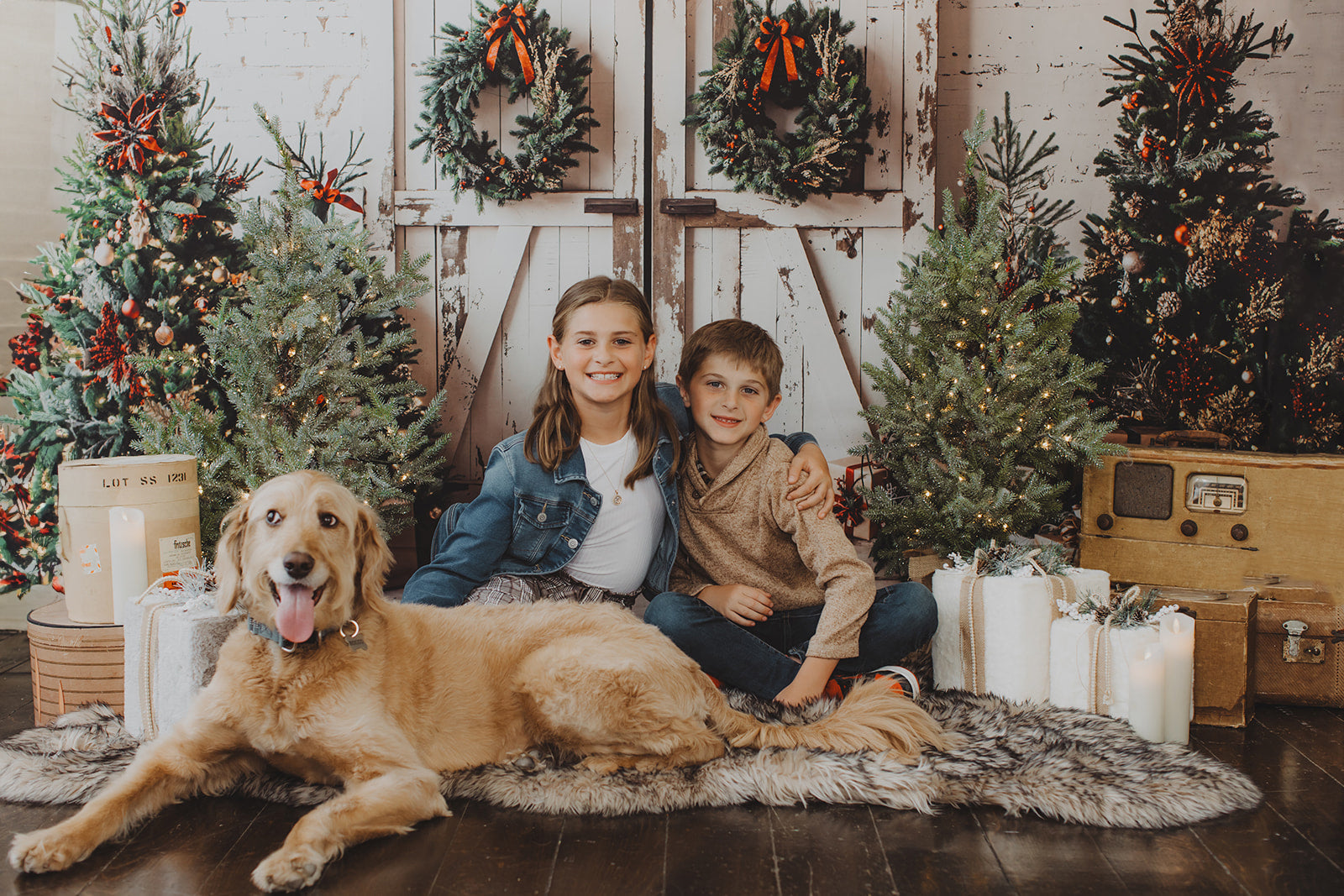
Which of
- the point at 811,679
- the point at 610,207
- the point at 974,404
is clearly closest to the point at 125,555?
the point at 811,679

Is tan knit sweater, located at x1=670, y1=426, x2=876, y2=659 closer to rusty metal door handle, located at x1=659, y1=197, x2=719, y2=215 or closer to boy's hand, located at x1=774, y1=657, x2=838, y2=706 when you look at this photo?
boy's hand, located at x1=774, y1=657, x2=838, y2=706

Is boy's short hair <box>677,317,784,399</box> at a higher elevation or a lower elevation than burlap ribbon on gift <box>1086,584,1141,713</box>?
higher

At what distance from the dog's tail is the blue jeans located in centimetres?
33

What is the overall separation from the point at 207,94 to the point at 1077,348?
4269mm

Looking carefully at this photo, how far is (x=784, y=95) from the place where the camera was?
4.03 meters

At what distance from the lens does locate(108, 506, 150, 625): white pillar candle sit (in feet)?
8.49

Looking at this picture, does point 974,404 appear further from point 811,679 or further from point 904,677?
point 811,679

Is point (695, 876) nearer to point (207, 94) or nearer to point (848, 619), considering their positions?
point (848, 619)

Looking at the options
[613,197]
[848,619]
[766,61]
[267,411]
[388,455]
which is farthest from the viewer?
[613,197]

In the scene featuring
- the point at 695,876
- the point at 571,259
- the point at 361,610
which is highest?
the point at 571,259

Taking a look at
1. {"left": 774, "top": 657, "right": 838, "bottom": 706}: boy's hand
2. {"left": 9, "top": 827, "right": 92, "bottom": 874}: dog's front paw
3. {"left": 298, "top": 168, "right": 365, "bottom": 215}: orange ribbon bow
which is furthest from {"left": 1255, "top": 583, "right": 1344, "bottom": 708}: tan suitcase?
{"left": 298, "top": 168, "right": 365, "bottom": 215}: orange ribbon bow

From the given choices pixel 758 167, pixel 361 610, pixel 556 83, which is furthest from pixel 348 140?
pixel 361 610

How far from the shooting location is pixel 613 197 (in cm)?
421

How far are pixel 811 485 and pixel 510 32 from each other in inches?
100
